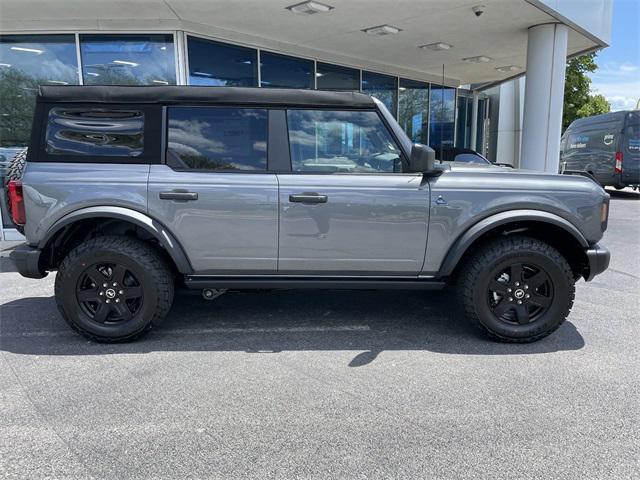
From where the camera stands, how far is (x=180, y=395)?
2.89m

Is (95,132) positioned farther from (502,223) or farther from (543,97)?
(543,97)

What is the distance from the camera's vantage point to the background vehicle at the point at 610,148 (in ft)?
45.2

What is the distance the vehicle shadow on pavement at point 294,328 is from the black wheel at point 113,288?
6.6 inches

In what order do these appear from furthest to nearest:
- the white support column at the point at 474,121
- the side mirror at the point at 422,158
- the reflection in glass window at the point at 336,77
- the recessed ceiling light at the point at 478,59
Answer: the white support column at the point at 474,121
the recessed ceiling light at the point at 478,59
the reflection in glass window at the point at 336,77
the side mirror at the point at 422,158

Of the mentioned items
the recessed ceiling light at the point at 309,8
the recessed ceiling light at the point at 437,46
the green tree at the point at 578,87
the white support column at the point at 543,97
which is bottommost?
the white support column at the point at 543,97

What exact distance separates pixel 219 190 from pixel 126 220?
2.36 ft

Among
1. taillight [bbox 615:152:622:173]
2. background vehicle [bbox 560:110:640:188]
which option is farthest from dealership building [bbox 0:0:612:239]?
taillight [bbox 615:152:622:173]

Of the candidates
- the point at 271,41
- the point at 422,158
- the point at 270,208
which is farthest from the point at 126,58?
the point at 422,158

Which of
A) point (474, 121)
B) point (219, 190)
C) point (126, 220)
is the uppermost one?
point (474, 121)

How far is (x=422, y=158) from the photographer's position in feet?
11.1

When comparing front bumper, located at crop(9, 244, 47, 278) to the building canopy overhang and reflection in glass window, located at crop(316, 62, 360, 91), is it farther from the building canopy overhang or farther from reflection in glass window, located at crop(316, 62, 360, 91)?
reflection in glass window, located at crop(316, 62, 360, 91)

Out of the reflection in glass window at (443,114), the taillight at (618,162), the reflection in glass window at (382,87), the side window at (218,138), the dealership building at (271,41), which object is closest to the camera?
the side window at (218,138)

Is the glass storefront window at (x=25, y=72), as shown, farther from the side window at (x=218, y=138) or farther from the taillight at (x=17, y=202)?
the side window at (x=218, y=138)

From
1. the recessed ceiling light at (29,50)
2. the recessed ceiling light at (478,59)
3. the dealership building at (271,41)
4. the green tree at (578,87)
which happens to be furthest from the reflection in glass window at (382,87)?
the green tree at (578,87)
